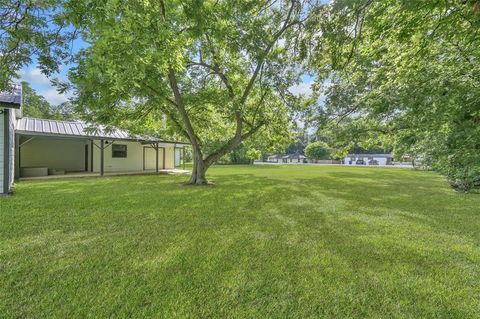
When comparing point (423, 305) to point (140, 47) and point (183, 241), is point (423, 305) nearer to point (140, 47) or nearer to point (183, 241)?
point (183, 241)

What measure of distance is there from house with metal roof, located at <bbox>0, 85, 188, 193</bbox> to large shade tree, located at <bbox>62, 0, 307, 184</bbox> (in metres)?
2.92

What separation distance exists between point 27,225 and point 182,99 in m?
7.27

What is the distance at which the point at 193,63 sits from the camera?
10734 mm

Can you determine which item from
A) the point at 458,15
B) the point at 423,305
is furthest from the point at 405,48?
the point at 423,305

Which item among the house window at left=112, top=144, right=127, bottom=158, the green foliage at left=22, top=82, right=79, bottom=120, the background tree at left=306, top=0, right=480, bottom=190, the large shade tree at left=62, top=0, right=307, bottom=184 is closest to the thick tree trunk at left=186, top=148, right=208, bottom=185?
the large shade tree at left=62, top=0, right=307, bottom=184

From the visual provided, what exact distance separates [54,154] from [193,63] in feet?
38.2

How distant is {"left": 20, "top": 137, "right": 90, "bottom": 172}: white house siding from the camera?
555 inches

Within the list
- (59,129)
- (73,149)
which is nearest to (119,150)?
(73,149)

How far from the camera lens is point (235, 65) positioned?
11.4 metres

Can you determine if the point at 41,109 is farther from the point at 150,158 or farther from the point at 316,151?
the point at 316,151

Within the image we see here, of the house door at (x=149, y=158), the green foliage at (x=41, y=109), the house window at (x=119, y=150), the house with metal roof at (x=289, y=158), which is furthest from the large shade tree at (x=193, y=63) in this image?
the house with metal roof at (x=289, y=158)

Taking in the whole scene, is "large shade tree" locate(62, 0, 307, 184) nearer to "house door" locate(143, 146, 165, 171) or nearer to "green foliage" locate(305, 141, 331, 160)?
"house door" locate(143, 146, 165, 171)

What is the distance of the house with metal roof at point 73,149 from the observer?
11984 mm

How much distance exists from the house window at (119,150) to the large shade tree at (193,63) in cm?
445
